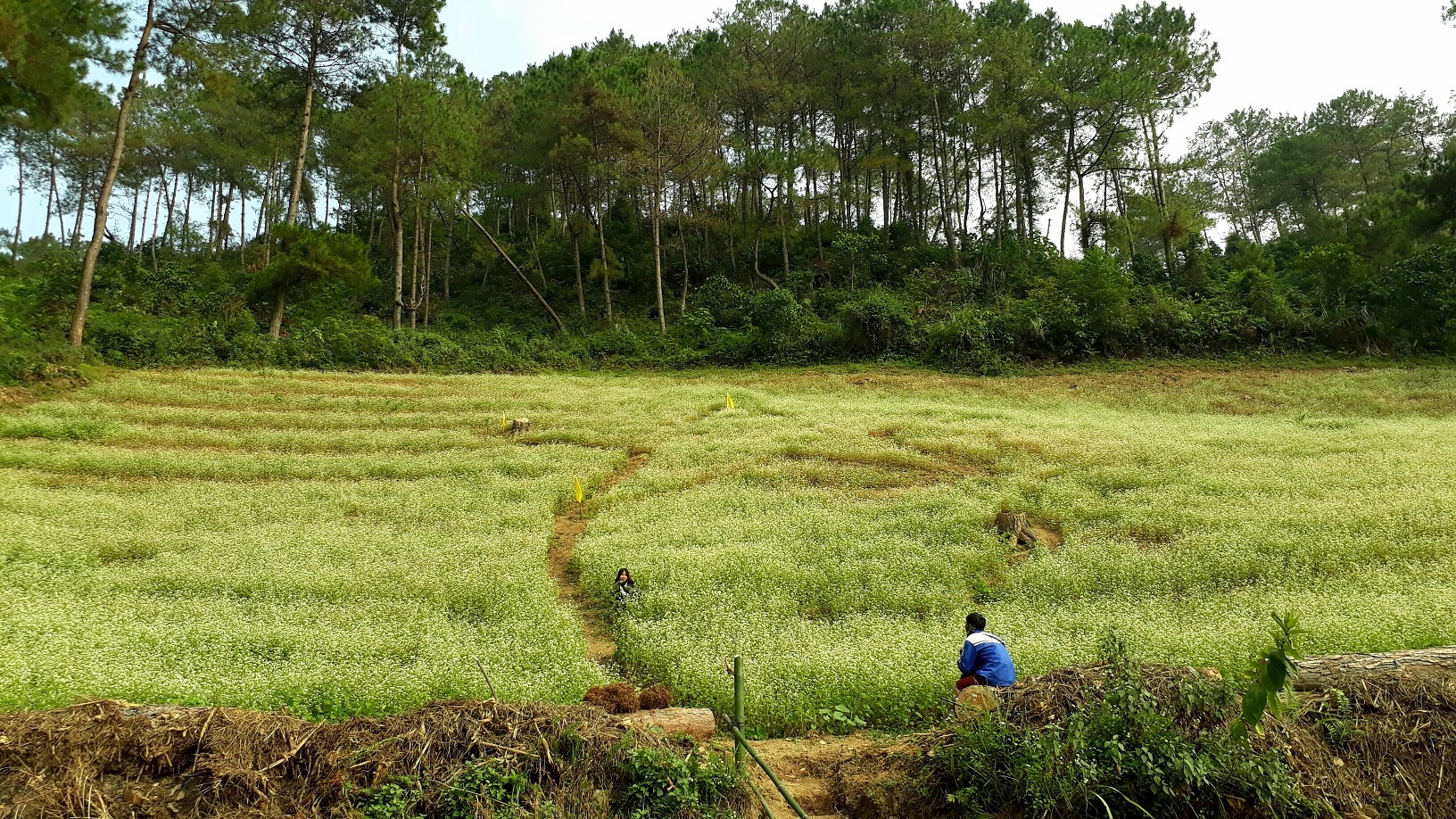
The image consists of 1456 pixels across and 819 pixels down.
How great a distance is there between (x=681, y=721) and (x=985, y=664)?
337 centimetres

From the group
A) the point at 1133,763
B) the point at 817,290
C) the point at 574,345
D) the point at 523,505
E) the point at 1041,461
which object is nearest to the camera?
the point at 1133,763

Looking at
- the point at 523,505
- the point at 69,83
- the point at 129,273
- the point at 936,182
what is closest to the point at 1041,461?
the point at 523,505

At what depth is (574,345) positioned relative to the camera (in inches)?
1623

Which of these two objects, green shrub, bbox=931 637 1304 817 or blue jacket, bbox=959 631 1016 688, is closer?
green shrub, bbox=931 637 1304 817

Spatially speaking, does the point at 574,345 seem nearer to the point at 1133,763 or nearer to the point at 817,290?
the point at 817,290

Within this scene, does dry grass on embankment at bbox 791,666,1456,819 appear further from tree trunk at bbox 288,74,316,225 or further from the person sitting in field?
tree trunk at bbox 288,74,316,225

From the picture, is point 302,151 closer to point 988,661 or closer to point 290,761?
point 290,761

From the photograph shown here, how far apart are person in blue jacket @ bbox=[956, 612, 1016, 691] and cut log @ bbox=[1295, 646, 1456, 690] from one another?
2497 millimetres

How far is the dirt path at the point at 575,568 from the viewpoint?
1138 cm

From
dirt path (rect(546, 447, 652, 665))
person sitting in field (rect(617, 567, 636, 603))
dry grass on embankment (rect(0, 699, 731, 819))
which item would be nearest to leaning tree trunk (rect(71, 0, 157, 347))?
dirt path (rect(546, 447, 652, 665))

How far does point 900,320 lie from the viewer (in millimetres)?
38312

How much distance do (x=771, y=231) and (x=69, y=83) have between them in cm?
3924

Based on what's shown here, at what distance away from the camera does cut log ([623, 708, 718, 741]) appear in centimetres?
672

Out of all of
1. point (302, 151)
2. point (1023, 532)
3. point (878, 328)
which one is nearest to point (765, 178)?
point (878, 328)
